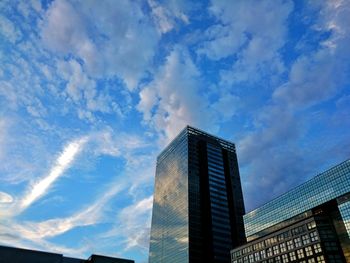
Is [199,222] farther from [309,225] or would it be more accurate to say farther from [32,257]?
[32,257]

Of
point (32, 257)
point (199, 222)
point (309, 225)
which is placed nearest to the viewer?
point (309, 225)

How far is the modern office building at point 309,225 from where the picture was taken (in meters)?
100

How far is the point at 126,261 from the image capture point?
119375 millimetres

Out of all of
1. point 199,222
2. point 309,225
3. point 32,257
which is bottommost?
point 32,257

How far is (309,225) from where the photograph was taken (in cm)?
10731

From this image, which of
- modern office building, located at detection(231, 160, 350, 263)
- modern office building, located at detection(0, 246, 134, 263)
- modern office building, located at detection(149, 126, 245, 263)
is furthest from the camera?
modern office building, located at detection(149, 126, 245, 263)

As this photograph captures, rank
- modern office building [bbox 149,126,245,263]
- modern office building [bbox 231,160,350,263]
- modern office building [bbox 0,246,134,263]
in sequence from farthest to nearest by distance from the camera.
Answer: modern office building [bbox 149,126,245,263]
modern office building [bbox 0,246,134,263]
modern office building [bbox 231,160,350,263]

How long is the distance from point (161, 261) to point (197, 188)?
48.4 m

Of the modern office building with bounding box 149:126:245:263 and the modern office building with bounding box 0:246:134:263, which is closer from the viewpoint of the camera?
the modern office building with bounding box 0:246:134:263

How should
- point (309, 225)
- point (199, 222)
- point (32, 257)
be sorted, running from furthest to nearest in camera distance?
point (199, 222)
point (32, 257)
point (309, 225)

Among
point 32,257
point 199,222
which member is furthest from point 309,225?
point 32,257

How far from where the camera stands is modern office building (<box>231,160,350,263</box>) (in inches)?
3941

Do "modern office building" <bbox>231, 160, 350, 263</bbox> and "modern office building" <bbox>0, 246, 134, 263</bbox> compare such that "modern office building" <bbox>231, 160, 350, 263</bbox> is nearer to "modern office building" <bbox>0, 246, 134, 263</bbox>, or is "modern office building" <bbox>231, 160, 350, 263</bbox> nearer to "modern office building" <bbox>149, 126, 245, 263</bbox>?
"modern office building" <bbox>149, 126, 245, 263</bbox>

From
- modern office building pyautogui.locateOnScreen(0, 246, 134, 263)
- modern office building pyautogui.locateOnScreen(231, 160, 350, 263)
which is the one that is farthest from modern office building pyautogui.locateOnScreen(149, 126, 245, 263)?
modern office building pyautogui.locateOnScreen(0, 246, 134, 263)
